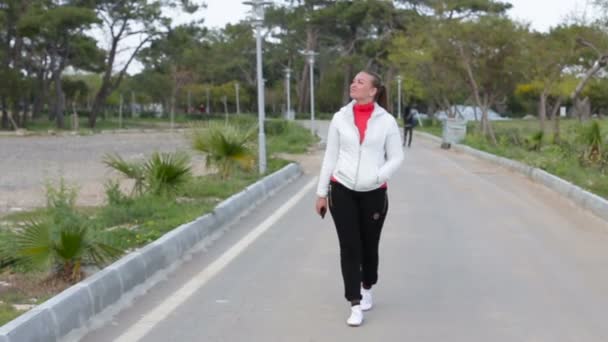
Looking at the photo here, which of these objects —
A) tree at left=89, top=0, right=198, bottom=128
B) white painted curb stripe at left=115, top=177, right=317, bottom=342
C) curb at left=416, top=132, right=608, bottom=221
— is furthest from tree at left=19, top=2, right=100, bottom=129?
white painted curb stripe at left=115, top=177, right=317, bottom=342

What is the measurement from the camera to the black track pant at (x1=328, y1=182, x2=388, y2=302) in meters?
6.20

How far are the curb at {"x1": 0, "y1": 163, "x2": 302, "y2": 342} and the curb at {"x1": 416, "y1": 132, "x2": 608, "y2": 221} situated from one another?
17.8 ft

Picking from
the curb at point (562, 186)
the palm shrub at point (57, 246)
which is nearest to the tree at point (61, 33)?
the curb at point (562, 186)

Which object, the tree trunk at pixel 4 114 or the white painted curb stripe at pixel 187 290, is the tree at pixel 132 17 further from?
the white painted curb stripe at pixel 187 290

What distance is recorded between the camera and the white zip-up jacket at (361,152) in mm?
6145

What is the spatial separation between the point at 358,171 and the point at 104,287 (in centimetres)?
219

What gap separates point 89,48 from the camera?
5678cm

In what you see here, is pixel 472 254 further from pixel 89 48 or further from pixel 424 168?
pixel 89 48

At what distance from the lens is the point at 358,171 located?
20.2 feet

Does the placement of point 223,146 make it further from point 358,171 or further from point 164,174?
point 358,171

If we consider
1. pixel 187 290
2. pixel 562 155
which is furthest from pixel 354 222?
pixel 562 155

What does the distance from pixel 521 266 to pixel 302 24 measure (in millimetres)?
61786

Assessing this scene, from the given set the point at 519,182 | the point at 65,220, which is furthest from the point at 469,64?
the point at 65,220

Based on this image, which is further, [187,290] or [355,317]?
[187,290]
